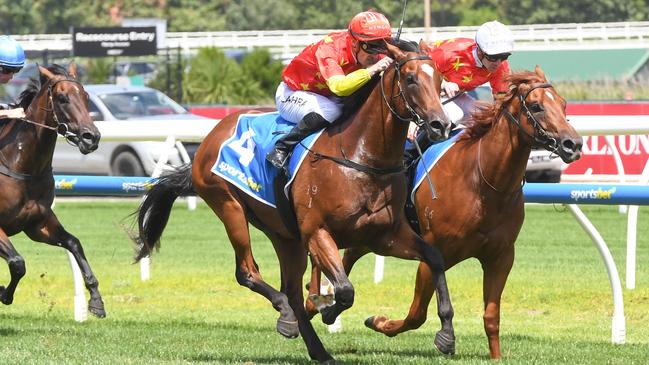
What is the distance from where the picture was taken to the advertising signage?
28.4 meters

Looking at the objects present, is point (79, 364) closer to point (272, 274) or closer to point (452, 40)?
point (452, 40)

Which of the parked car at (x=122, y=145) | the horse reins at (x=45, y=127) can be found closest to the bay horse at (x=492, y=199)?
the horse reins at (x=45, y=127)

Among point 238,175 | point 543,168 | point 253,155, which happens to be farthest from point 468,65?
point 543,168

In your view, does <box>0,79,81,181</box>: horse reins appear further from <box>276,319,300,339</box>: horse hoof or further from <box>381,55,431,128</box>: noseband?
<box>381,55,431,128</box>: noseband

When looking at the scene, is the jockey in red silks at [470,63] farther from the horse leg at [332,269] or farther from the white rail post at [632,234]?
the white rail post at [632,234]

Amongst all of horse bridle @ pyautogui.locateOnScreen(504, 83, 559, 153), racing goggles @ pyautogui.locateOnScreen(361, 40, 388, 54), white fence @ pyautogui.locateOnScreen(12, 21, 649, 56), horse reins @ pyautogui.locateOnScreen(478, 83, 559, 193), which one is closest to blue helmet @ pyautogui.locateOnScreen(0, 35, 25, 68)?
racing goggles @ pyautogui.locateOnScreen(361, 40, 388, 54)

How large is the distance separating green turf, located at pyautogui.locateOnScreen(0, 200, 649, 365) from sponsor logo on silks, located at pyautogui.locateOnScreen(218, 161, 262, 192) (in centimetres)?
91

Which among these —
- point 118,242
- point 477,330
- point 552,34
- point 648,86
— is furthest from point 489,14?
point 477,330

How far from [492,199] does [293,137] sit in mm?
1069

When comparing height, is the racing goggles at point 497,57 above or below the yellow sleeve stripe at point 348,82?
above

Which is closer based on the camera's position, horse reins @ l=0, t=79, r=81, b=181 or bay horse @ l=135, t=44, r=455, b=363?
bay horse @ l=135, t=44, r=455, b=363

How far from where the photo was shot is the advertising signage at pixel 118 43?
2841 centimetres

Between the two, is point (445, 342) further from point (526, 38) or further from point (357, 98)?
point (526, 38)

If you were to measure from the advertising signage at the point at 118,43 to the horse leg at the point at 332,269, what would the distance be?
22071mm
